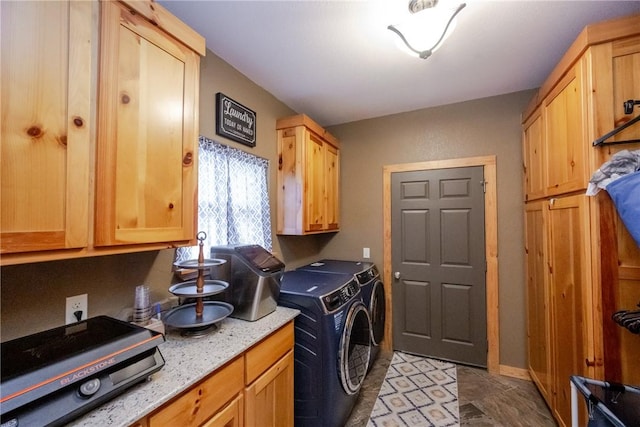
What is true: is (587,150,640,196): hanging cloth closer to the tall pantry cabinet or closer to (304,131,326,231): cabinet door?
the tall pantry cabinet

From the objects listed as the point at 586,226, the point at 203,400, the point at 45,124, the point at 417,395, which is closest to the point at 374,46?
the point at 586,226

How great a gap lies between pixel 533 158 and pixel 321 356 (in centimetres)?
219

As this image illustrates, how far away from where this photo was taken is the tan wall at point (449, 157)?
2.39 metres

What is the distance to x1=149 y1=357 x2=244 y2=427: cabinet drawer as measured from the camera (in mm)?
862

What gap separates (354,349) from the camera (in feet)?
6.43

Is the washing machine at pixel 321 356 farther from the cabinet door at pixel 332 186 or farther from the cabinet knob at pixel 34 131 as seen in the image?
the cabinet knob at pixel 34 131

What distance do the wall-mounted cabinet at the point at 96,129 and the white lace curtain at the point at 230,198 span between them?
513 mm

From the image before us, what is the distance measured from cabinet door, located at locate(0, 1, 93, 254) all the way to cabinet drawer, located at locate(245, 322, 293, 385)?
832 mm

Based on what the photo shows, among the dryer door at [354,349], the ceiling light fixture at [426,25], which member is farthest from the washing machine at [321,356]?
the ceiling light fixture at [426,25]

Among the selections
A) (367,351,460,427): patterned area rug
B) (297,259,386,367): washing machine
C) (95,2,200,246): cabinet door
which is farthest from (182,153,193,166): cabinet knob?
(367,351,460,427): patterned area rug

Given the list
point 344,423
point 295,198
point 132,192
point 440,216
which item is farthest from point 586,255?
point 132,192

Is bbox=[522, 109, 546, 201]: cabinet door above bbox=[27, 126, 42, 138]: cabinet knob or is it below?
above

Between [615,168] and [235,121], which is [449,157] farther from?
[235,121]

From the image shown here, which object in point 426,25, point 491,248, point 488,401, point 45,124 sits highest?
point 426,25
